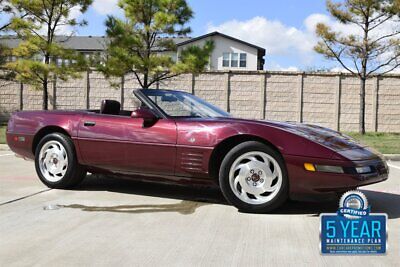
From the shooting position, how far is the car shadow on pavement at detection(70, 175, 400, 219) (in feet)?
17.0

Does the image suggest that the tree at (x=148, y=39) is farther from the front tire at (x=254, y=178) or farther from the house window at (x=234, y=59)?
the house window at (x=234, y=59)

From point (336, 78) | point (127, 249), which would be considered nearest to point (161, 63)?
point (336, 78)

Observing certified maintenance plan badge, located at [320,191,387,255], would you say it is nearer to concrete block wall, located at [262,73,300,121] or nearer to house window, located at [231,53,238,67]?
concrete block wall, located at [262,73,300,121]

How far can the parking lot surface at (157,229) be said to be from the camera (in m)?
3.56

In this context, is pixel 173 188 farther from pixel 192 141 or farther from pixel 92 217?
pixel 92 217

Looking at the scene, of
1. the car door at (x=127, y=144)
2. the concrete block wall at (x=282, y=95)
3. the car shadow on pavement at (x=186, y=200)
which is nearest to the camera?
the car shadow on pavement at (x=186, y=200)

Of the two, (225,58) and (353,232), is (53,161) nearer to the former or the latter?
(353,232)

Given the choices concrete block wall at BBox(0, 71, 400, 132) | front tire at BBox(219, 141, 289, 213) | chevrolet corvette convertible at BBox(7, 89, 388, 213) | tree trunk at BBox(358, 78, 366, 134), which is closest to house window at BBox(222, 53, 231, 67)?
concrete block wall at BBox(0, 71, 400, 132)

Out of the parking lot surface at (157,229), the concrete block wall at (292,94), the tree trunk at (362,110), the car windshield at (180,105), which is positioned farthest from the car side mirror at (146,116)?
the tree trunk at (362,110)

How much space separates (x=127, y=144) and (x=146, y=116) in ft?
1.39

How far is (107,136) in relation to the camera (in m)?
5.79

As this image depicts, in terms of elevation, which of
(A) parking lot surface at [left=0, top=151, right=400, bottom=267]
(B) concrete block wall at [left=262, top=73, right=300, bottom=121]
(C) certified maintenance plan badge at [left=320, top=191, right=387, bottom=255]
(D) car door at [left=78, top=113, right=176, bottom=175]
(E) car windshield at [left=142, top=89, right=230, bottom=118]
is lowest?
(A) parking lot surface at [left=0, top=151, right=400, bottom=267]

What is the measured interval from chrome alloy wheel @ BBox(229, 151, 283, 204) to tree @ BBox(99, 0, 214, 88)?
13.3 meters

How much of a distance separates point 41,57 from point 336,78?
511 inches
